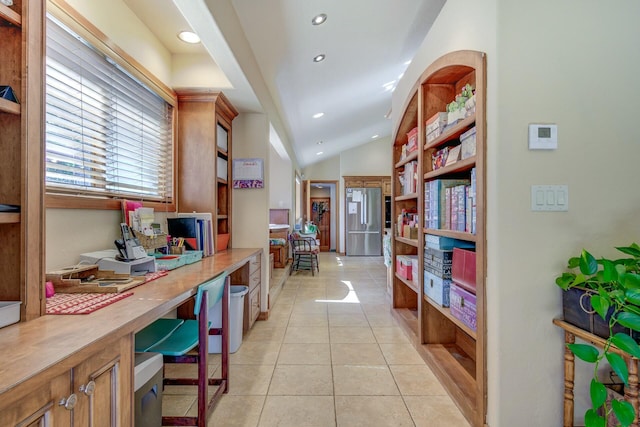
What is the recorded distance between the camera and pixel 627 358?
1.12m

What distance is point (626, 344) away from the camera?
104cm

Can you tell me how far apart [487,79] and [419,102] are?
97 centimetres

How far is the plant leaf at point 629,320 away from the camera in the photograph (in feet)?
3.37

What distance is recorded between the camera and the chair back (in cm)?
147

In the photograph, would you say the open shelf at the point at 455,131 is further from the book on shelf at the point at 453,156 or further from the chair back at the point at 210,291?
the chair back at the point at 210,291

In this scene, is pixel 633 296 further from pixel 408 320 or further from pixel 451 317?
pixel 408 320

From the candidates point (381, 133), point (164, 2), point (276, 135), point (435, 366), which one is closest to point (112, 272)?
point (164, 2)

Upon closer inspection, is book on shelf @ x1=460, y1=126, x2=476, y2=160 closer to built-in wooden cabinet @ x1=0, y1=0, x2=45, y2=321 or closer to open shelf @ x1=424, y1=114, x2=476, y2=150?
open shelf @ x1=424, y1=114, x2=476, y2=150

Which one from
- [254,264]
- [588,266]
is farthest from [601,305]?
[254,264]

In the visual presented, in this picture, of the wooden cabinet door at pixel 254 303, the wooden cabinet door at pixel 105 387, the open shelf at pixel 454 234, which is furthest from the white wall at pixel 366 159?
the wooden cabinet door at pixel 105 387

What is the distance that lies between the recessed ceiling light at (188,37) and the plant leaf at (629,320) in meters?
3.03

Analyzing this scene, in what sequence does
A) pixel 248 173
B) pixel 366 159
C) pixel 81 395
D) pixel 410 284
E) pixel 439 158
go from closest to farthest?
pixel 81 395
pixel 439 158
pixel 410 284
pixel 248 173
pixel 366 159

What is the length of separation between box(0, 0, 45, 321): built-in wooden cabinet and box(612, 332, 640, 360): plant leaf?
6.60 feet

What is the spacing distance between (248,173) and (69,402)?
2.74 meters
